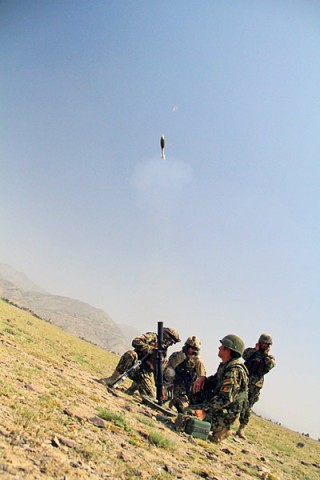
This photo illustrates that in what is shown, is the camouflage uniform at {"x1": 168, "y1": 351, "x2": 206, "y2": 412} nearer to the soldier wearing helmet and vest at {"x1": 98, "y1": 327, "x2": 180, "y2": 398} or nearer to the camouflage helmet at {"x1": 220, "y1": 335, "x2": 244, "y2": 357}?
the soldier wearing helmet and vest at {"x1": 98, "y1": 327, "x2": 180, "y2": 398}

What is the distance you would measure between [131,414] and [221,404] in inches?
72.9

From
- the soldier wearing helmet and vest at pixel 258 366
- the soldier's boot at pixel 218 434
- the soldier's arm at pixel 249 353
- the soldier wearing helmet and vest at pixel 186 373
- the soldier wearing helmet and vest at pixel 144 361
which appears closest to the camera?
the soldier's boot at pixel 218 434

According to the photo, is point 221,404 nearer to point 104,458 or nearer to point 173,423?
point 173,423

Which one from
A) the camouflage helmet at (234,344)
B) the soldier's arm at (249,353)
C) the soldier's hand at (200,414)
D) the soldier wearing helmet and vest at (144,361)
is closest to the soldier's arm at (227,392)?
the soldier's hand at (200,414)

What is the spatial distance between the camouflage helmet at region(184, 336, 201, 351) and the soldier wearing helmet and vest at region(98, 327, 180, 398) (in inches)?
24.8

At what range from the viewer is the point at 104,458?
3730 mm

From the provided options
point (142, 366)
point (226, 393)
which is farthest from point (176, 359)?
point (226, 393)

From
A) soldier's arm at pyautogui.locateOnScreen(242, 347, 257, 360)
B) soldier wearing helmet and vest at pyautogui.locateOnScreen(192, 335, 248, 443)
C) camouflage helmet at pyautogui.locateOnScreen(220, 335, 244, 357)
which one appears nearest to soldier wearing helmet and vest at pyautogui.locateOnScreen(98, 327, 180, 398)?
soldier wearing helmet and vest at pyautogui.locateOnScreen(192, 335, 248, 443)

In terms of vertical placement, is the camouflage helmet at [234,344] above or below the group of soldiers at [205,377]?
above

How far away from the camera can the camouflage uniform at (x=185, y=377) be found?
30.7 ft

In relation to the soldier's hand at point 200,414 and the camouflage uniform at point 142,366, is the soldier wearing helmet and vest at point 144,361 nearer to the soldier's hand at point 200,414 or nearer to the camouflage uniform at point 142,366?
the camouflage uniform at point 142,366

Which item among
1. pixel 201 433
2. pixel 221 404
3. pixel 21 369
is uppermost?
pixel 221 404

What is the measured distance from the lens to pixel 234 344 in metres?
6.88

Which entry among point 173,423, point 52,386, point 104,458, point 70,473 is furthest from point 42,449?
point 173,423
